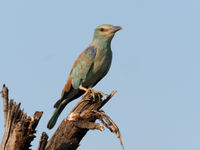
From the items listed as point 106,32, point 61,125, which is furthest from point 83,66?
point 61,125

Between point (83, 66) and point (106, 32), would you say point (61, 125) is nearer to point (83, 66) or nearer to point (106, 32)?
point (83, 66)

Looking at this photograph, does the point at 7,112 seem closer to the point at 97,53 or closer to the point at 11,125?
the point at 11,125

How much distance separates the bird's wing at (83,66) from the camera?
7.47m

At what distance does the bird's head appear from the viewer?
7754mm

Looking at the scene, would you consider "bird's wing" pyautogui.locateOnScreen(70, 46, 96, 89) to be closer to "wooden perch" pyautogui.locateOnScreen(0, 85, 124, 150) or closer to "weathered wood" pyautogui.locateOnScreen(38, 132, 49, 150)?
"wooden perch" pyautogui.locateOnScreen(0, 85, 124, 150)

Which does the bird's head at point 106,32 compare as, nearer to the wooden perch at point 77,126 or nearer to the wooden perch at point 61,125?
the wooden perch at point 61,125

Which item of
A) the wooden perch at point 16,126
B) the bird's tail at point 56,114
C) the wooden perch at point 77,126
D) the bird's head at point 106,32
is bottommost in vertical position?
the bird's tail at point 56,114

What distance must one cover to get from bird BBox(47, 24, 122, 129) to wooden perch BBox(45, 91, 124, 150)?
1345 mm

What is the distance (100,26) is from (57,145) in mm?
3108

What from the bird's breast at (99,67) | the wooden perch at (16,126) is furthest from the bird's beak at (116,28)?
the wooden perch at (16,126)

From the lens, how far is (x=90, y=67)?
7.48 metres

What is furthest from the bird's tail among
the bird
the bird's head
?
the bird's head

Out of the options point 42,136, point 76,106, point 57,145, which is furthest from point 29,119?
point 76,106

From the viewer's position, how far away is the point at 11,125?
16.4 feet
